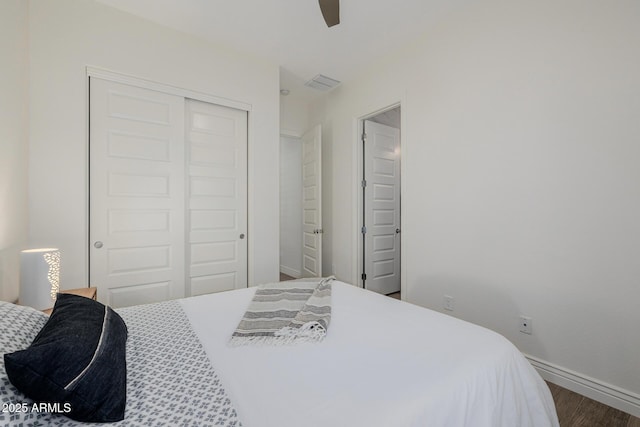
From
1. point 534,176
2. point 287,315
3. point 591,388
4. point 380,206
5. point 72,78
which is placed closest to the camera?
point 287,315

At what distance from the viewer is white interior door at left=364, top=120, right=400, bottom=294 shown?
11.8 ft

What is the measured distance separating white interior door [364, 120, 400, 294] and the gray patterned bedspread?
266 centimetres

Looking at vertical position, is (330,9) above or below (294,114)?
below

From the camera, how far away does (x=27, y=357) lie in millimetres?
675

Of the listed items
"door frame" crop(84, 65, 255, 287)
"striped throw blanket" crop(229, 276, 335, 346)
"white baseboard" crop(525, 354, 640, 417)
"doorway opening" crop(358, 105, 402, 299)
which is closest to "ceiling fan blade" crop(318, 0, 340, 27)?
"door frame" crop(84, 65, 255, 287)

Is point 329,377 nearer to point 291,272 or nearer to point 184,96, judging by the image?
point 184,96

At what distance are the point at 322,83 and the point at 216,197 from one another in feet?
6.47

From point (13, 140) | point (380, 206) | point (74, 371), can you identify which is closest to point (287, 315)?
point (74, 371)

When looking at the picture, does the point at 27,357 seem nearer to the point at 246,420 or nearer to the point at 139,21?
the point at 246,420

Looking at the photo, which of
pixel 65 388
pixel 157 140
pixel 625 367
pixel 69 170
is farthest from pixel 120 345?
pixel 625 367

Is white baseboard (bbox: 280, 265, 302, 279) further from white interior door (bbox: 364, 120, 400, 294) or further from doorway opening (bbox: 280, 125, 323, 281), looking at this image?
→ white interior door (bbox: 364, 120, 400, 294)

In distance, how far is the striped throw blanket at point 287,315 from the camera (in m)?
1.20

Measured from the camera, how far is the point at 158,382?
0.91 meters

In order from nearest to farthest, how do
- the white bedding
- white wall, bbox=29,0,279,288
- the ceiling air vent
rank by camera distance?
the white bedding → white wall, bbox=29,0,279,288 → the ceiling air vent
